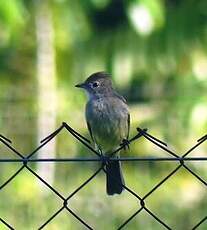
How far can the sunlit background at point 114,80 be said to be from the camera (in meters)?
8.98

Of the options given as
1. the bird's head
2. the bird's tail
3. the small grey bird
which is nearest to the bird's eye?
the bird's head

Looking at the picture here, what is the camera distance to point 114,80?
1061 centimetres

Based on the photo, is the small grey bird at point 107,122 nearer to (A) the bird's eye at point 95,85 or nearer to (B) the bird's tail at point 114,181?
(A) the bird's eye at point 95,85

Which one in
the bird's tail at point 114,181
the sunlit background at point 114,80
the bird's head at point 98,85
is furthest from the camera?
the sunlit background at point 114,80

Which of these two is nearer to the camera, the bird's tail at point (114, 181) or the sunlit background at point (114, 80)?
the bird's tail at point (114, 181)

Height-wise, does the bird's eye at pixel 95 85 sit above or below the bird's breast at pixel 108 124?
above

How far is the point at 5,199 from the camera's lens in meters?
6.18

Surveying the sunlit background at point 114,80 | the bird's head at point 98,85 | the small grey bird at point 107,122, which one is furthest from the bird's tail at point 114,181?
the sunlit background at point 114,80

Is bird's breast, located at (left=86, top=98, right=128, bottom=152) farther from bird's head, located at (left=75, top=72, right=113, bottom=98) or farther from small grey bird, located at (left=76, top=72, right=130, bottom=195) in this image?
bird's head, located at (left=75, top=72, right=113, bottom=98)

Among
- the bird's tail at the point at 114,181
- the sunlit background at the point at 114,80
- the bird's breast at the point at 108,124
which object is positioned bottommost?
the bird's tail at the point at 114,181

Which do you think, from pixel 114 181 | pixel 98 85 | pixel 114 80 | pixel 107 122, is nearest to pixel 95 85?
pixel 98 85

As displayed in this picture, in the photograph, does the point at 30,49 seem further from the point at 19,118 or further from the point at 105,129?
the point at 105,129

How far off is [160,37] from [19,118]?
4.52 feet

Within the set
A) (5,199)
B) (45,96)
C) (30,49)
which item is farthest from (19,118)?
(5,199)
